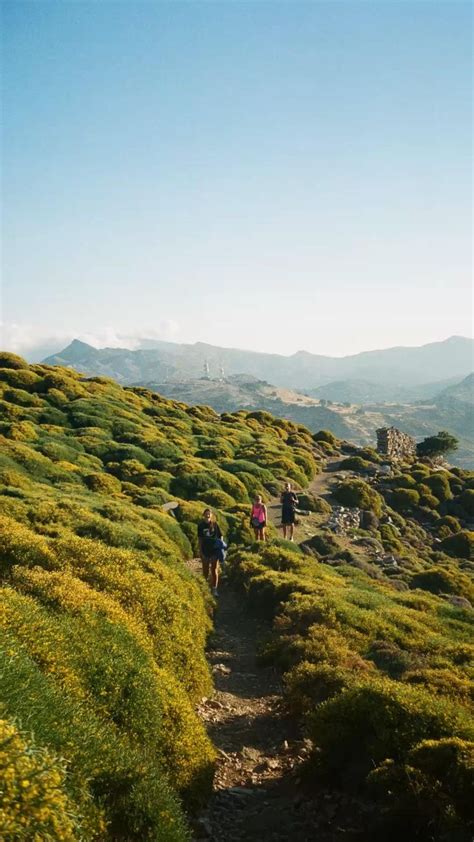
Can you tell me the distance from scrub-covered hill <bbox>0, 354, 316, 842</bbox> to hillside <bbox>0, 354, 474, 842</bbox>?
0.03 metres

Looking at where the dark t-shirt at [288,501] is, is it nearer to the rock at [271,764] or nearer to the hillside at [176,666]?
the hillside at [176,666]

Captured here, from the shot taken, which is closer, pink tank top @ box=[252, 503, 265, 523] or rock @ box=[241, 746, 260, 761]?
rock @ box=[241, 746, 260, 761]

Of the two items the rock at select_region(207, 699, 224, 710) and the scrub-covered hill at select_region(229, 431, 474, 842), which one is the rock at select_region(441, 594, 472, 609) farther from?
the rock at select_region(207, 699, 224, 710)

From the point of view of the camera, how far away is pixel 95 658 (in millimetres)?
8281

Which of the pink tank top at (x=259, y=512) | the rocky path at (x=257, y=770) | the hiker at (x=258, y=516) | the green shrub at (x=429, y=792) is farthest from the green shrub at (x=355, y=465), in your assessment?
the green shrub at (x=429, y=792)

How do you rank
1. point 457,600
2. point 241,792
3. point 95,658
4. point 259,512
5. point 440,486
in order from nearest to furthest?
1. point 95,658
2. point 241,792
3. point 259,512
4. point 457,600
5. point 440,486

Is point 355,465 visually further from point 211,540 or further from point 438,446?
point 211,540

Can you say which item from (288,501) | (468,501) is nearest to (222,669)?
(288,501)

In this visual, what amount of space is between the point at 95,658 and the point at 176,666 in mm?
3281

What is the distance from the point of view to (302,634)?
15.1 m

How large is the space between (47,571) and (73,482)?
14.2 m

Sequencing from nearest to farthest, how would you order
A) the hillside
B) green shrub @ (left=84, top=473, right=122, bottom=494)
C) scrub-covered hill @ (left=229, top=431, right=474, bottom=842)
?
the hillside
scrub-covered hill @ (left=229, top=431, right=474, bottom=842)
green shrub @ (left=84, top=473, right=122, bottom=494)

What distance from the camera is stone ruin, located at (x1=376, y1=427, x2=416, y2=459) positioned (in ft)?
226

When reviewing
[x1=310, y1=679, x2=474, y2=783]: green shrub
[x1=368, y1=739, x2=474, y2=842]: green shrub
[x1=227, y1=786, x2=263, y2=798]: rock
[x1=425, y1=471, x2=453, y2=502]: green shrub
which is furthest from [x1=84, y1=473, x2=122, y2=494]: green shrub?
[x1=425, y1=471, x2=453, y2=502]: green shrub
